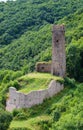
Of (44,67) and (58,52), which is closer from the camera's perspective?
(58,52)

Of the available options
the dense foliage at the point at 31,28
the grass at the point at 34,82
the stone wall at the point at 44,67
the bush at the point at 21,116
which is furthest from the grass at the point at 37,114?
the dense foliage at the point at 31,28

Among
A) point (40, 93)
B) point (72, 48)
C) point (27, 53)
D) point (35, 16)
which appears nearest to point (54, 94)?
point (40, 93)

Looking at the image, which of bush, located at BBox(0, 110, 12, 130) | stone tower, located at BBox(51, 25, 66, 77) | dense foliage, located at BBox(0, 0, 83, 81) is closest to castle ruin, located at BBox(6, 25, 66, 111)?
stone tower, located at BBox(51, 25, 66, 77)

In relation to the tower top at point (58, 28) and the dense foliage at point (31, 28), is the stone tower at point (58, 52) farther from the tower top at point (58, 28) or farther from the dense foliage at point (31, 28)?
the dense foliage at point (31, 28)

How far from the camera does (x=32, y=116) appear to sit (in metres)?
50.8

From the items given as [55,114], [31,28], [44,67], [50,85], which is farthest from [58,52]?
[31,28]

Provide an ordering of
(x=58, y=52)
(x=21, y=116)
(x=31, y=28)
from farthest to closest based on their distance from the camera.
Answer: (x=31, y=28) → (x=58, y=52) → (x=21, y=116)

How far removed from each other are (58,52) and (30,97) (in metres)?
5.58

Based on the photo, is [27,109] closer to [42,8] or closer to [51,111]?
[51,111]

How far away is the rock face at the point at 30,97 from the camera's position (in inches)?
2007

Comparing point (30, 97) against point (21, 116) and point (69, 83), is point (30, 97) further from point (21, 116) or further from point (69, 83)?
point (69, 83)

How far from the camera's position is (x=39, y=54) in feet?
266

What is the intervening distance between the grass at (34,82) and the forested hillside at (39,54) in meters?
0.10

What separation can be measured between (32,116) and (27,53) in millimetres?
38905
